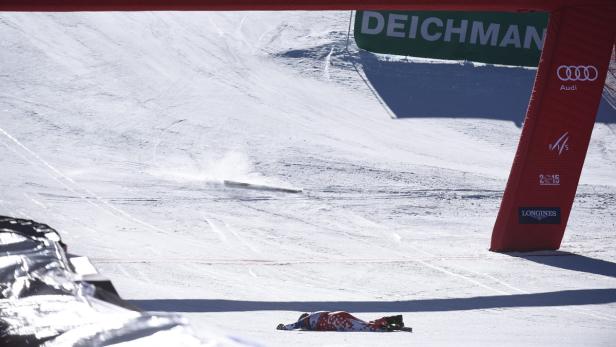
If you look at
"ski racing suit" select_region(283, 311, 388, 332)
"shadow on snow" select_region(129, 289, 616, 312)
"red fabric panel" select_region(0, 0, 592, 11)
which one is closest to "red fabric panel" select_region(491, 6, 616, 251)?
"red fabric panel" select_region(0, 0, 592, 11)

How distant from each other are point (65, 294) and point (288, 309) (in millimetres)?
3462

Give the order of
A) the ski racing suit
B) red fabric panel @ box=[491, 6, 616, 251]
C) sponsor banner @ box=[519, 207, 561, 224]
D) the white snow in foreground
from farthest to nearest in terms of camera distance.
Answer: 1. sponsor banner @ box=[519, 207, 561, 224]
2. red fabric panel @ box=[491, 6, 616, 251]
3. the white snow in foreground
4. the ski racing suit

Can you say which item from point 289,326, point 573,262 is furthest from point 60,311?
point 573,262

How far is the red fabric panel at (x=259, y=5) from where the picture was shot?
768 centimetres

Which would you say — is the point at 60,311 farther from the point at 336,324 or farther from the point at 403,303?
the point at 403,303

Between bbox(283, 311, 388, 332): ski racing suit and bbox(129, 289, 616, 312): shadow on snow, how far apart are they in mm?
826

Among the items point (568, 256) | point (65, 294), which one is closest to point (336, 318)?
point (65, 294)

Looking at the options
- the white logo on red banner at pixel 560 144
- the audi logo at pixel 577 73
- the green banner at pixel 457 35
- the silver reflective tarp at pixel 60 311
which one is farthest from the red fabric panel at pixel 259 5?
the green banner at pixel 457 35

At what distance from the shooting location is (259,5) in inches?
320

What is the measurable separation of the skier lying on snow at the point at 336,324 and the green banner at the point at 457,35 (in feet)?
33.3

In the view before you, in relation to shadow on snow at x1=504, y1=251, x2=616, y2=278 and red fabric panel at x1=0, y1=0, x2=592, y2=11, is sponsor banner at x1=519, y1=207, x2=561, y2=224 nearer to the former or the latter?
shadow on snow at x1=504, y1=251, x2=616, y2=278

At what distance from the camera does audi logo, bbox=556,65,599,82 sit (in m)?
9.31

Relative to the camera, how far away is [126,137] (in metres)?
12.4

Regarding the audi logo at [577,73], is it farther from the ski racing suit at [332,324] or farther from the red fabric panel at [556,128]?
the ski racing suit at [332,324]
